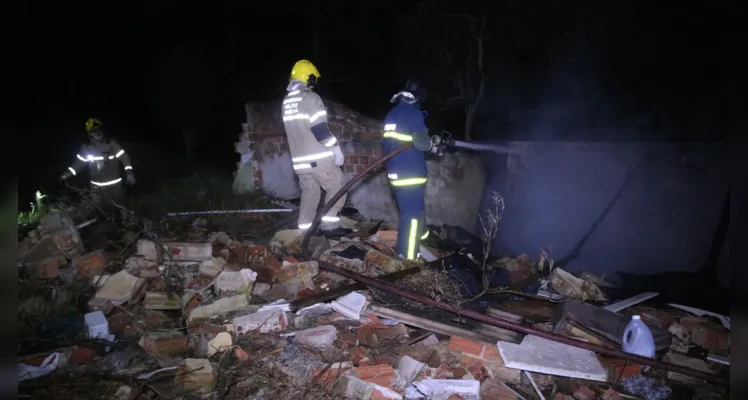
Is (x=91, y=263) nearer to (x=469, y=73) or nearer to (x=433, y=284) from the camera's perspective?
(x=433, y=284)

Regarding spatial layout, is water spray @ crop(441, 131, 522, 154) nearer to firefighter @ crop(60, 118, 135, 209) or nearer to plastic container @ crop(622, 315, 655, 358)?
plastic container @ crop(622, 315, 655, 358)

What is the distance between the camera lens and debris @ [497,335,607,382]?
2971 mm

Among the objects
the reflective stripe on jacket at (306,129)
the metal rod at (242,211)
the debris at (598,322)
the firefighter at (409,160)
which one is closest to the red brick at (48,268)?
the metal rod at (242,211)

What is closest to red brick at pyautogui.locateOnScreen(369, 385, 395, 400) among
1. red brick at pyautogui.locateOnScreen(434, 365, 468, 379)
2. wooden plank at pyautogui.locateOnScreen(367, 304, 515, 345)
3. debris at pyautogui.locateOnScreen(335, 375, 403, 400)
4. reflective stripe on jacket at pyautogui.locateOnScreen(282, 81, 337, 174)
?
debris at pyautogui.locateOnScreen(335, 375, 403, 400)

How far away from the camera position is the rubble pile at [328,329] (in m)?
2.94

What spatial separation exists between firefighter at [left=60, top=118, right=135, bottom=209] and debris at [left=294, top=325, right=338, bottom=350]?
13.2 ft

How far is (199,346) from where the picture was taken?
3301mm

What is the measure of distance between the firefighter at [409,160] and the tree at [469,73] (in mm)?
16059

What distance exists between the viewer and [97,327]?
3.48 meters

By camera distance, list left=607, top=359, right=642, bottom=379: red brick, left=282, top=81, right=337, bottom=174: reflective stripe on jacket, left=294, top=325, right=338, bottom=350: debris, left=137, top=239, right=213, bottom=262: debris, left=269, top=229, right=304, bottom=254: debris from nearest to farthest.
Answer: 1. left=607, top=359, right=642, bottom=379: red brick
2. left=294, top=325, right=338, bottom=350: debris
3. left=137, top=239, right=213, bottom=262: debris
4. left=282, top=81, right=337, bottom=174: reflective stripe on jacket
5. left=269, top=229, right=304, bottom=254: debris

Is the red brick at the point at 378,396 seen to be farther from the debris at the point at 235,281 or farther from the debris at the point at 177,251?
the debris at the point at 177,251

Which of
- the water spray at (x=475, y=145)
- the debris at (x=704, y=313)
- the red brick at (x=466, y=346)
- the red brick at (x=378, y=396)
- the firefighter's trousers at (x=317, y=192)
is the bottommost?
the red brick at (x=378, y=396)

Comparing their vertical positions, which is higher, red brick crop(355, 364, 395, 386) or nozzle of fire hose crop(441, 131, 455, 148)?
nozzle of fire hose crop(441, 131, 455, 148)

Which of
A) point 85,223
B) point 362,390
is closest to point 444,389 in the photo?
point 362,390
